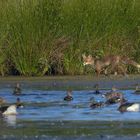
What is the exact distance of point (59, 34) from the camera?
2630 centimetres

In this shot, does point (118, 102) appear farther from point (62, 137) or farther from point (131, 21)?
point (131, 21)

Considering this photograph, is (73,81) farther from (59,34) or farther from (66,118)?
(66,118)

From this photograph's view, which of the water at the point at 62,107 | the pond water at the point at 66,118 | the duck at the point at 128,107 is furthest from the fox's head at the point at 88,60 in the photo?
the duck at the point at 128,107

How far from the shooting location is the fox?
2427cm

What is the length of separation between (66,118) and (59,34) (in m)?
11.0

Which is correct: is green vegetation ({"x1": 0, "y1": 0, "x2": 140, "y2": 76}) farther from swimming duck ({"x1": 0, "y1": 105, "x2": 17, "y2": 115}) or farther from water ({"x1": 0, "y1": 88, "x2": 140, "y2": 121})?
swimming duck ({"x1": 0, "y1": 105, "x2": 17, "y2": 115})

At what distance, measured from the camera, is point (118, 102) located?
18.2m

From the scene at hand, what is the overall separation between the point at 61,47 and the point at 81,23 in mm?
1004

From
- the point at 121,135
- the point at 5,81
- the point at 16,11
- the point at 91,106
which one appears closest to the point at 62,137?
the point at 121,135

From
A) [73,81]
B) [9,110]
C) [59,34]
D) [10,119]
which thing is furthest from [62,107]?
[59,34]

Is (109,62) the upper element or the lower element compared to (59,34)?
lower

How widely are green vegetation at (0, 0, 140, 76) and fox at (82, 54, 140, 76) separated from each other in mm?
1026

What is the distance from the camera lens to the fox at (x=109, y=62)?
2427cm

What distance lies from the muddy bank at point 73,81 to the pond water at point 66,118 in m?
2.93
